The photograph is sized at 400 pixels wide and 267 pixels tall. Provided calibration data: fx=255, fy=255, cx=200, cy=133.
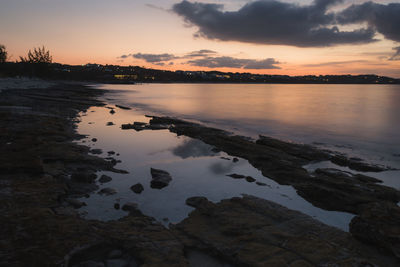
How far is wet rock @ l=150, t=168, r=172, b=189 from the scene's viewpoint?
9.64 m

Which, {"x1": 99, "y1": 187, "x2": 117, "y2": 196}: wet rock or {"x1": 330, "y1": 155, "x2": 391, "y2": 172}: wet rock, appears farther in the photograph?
{"x1": 330, "y1": 155, "x2": 391, "y2": 172}: wet rock

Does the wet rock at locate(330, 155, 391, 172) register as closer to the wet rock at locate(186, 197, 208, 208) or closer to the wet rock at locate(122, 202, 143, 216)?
the wet rock at locate(186, 197, 208, 208)

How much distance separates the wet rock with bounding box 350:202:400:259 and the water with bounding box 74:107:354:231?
1.17 meters

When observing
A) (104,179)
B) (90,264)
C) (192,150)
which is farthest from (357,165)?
(90,264)

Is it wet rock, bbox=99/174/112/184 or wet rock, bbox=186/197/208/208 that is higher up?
wet rock, bbox=99/174/112/184

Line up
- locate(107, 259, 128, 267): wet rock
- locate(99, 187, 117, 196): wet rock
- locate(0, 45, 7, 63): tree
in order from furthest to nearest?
locate(0, 45, 7, 63): tree, locate(99, 187, 117, 196): wet rock, locate(107, 259, 128, 267): wet rock

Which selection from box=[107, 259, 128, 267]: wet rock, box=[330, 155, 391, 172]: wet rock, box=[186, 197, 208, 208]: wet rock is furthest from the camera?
box=[330, 155, 391, 172]: wet rock

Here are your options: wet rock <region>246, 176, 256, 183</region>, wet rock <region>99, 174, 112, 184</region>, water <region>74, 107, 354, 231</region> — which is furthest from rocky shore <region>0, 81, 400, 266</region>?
wet rock <region>246, 176, 256, 183</region>

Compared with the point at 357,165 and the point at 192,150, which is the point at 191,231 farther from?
the point at 357,165

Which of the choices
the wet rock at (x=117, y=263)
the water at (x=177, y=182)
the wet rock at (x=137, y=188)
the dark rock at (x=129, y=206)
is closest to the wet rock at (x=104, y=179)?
the water at (x=177, y=182)

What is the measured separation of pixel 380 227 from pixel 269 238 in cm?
263

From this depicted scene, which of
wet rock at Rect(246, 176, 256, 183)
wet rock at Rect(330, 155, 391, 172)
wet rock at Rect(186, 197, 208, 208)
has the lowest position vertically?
wet rock at Rect(330, 155, 391, 172)

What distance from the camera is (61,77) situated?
163750 millimetres

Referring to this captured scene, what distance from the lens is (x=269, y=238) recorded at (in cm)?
589
